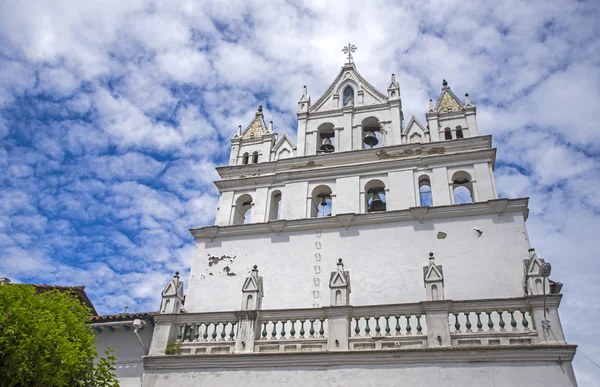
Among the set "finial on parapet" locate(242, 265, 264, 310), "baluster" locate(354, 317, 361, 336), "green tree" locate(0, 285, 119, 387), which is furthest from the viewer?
"finial on parapet" locate(242, 265, 264, 310)

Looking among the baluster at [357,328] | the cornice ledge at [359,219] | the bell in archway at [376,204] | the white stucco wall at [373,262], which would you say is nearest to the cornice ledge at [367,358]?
the baluster at [357,328]

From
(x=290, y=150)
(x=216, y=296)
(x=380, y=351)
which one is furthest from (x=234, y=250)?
(x=380, y=351)

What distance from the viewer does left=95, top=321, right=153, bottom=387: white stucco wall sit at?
1513 centimetres

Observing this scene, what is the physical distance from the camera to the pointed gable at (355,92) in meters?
22.2

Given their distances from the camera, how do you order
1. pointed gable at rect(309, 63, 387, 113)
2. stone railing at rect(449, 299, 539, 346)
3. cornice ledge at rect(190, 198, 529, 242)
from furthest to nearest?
pointed gable at rect(309, 63, 387, 113) < cornice ledge at rect(190, 198, 529, 242) < stone railing at rect(449, 299, 539, 346)

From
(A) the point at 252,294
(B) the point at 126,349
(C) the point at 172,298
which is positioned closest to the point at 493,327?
(A) the point at 252,294

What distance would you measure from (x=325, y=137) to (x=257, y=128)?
10.7 feet

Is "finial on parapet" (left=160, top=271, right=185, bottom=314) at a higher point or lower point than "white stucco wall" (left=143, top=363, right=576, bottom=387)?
higher

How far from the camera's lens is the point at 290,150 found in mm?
21844

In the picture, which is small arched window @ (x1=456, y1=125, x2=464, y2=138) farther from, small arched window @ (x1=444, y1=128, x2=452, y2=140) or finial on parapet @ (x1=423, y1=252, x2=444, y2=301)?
finial on parapet @ (x1=423, y1=252, x2=444, y2=301)

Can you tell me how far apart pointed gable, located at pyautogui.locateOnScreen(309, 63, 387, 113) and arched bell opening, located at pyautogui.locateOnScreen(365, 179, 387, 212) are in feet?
13.7

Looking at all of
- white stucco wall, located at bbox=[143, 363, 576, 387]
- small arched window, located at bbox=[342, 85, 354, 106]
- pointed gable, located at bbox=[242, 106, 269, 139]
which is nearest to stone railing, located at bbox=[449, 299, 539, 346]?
white stucco wall, located at bbox=[143, 363, 576, 387]

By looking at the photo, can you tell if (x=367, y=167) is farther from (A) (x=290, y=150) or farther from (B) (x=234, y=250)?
(B) (x=234, y=250)

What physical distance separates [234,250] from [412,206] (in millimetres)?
6810
